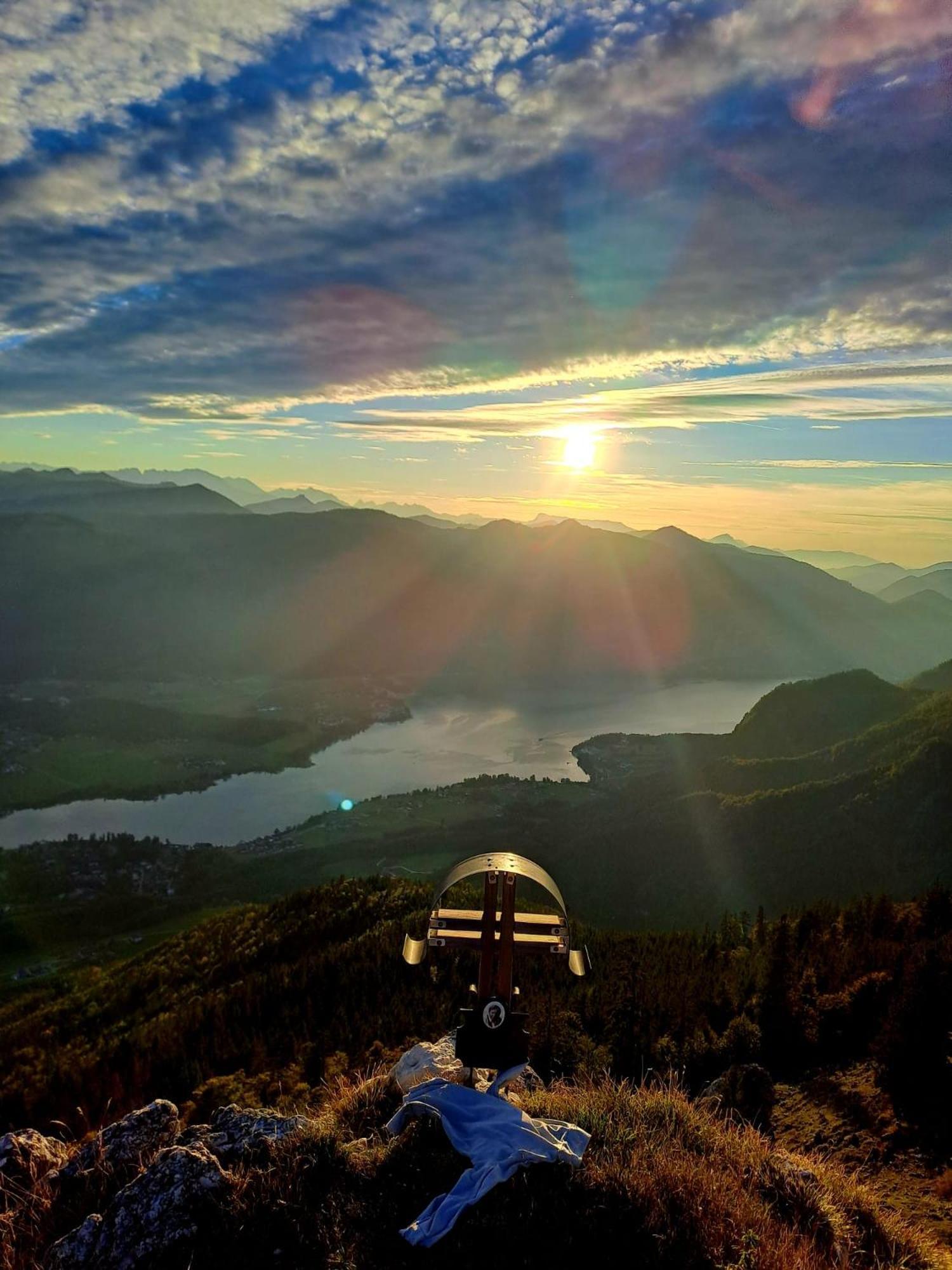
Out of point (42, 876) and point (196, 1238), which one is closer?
point (196, 1238)

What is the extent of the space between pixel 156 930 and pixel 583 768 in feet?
380

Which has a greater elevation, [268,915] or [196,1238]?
[196,1238]

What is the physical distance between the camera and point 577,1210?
7.18 metres

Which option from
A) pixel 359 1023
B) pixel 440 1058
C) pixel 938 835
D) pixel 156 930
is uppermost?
pixel 440 1058

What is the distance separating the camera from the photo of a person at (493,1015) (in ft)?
30.9

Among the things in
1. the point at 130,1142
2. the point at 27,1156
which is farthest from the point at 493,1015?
the point at 27,1156

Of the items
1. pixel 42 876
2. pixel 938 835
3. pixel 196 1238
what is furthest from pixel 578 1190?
pixel 42 876

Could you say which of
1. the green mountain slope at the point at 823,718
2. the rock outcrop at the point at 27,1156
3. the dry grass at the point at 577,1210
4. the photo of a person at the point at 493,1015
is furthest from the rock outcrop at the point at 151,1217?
the green mountain slope at the point at 823,718

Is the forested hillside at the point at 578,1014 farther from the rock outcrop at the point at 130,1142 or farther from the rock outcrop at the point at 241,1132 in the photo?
the rock outcrop at the point at 241,1132

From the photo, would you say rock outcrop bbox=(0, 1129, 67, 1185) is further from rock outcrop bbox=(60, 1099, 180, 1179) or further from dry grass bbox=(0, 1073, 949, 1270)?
dry grass bbox=(0, 1073, 949, 1270)

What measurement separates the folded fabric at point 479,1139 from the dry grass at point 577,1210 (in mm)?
156

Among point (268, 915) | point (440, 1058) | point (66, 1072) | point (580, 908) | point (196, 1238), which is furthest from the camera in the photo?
point (580, 908)

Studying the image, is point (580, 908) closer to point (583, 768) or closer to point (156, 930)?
point (156, 930)

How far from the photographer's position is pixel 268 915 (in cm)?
6919
